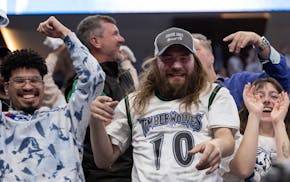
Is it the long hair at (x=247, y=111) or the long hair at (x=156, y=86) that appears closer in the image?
the long hair at (x=156, y=86)

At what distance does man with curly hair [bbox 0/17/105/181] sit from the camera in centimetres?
357

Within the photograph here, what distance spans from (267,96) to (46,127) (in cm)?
127

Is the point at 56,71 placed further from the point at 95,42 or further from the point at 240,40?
the point at 240,40

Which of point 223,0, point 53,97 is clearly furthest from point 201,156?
point 223,0

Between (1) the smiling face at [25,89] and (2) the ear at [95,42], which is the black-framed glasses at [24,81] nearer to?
(1) the smiling face at [25,89]

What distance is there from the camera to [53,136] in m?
3.63

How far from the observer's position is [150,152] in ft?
11.8

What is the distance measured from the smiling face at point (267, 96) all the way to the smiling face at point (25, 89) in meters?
1.20

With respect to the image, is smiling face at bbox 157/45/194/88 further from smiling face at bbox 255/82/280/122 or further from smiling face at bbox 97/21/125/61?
smiling face at bbox 97/21/125/61

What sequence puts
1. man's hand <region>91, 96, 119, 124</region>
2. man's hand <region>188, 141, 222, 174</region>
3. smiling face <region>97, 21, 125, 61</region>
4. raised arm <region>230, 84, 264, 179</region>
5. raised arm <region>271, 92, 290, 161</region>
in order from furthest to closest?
smiling face <region>97, 21, 125, 61</region>, raised arm <region>271, 92, 290, 161</region>, raised arm <region>230, 84, 264, 179</region>, man's hand <region>91, 96, 119, 124</region>, man's hand <region>188, 141, 222, 174</region>

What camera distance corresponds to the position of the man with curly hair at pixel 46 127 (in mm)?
3574

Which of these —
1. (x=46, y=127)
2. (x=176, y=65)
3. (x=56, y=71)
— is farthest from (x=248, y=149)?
(x=56, y=71)

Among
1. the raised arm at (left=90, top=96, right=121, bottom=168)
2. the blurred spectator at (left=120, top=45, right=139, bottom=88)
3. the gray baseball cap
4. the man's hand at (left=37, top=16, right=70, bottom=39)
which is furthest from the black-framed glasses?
the blurred spectator at (left=120, top=45, right=139, bottom=88)

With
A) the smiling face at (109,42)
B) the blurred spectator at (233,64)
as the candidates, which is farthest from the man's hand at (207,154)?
the blurred spectator at (233,64)
